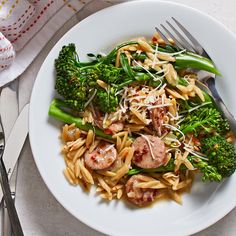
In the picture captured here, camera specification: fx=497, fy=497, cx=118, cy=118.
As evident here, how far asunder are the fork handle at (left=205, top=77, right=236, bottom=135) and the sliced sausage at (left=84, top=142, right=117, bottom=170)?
55 cm

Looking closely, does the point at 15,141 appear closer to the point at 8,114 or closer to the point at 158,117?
the point at 8,114

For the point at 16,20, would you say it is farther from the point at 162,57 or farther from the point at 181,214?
the point at 181,214

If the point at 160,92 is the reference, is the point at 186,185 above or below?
below

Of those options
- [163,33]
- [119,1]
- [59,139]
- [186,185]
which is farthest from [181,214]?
[119,1]

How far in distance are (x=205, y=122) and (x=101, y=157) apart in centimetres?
52

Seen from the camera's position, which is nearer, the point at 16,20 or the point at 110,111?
the point at 110,111

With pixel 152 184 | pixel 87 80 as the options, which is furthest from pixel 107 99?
pixel 152 184

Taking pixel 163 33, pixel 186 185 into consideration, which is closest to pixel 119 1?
pixel 163 33

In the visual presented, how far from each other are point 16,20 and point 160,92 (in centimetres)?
83

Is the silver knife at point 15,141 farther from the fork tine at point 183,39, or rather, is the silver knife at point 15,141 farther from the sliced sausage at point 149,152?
the fork tine at point 183,39

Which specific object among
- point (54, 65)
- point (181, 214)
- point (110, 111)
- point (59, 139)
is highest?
point (54, 65)

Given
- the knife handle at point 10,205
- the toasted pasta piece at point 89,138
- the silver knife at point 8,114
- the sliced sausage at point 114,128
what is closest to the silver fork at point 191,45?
the sliced sausage at point 114,128

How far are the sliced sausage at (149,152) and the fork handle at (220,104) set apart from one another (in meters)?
0.33

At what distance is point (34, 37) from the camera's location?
2607 millimetres
